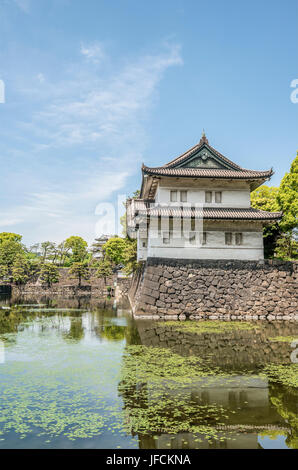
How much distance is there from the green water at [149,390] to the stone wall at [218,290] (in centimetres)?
478

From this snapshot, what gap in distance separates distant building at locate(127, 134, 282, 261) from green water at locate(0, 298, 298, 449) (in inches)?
278

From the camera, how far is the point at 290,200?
24672 millimetres

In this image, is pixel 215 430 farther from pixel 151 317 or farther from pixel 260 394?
pixel 151 317

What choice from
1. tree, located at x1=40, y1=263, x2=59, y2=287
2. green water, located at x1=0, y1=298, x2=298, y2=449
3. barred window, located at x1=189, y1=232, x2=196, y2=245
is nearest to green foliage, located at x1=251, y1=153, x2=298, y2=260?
barred window, located at x1=189, y1=232, x2=196, y2=245

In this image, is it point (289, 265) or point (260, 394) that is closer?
point (260, 394)

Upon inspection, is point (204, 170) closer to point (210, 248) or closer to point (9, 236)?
point (210, 248)

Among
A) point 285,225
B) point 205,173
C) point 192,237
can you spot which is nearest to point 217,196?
point 205,173

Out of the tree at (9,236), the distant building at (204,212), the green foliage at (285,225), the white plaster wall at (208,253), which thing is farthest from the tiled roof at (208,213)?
the tree at (9,236)

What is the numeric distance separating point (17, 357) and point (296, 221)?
1970cm

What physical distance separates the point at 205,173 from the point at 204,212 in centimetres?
246

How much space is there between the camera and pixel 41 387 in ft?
27.2

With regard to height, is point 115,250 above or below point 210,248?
above
